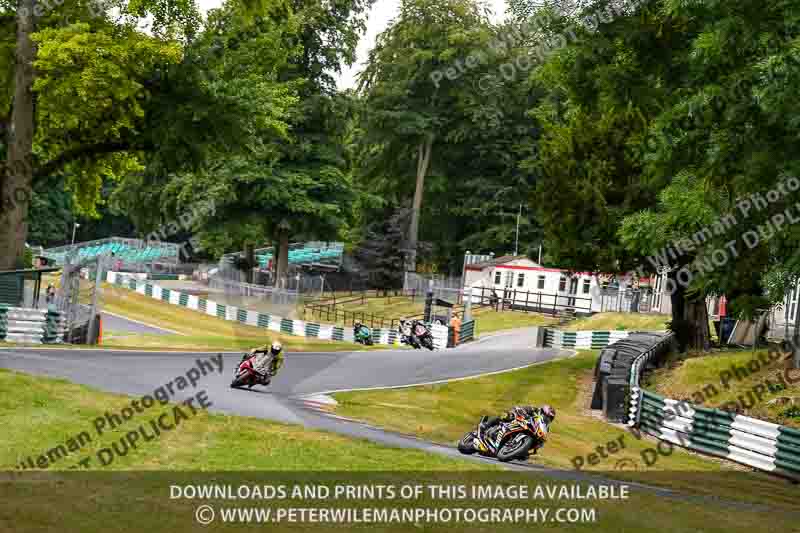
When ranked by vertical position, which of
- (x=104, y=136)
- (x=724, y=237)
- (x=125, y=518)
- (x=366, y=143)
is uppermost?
(x=366, y=143)

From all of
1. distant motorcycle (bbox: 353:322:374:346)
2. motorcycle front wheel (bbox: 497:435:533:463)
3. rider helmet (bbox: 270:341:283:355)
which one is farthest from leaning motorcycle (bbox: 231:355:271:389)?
distant motorcycle (bbox: 353:322:374:346)

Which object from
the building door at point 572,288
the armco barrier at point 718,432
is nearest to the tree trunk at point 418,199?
the building door at point 572,288

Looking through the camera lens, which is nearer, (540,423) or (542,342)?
(540,423)

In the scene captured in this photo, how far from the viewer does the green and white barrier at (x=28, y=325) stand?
2408cm

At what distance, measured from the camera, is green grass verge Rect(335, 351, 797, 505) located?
51.1ft

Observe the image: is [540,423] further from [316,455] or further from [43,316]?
[43,316]

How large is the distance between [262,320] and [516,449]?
131 ft

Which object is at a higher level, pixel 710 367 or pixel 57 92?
pixel 57 92

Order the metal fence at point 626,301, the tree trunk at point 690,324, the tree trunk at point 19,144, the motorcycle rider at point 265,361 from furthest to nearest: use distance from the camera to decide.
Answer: the metal fence at point 626,301
the tree trunk at point 690,324
the tree trunk at point 19,144
the motorcycle rider at point 265,361

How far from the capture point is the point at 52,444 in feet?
39.6

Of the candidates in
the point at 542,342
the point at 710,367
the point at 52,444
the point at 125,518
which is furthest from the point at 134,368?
the point at 542,342

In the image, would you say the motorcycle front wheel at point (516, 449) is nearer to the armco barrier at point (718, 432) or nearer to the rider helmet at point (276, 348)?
the armco barrier at point (718, 432)

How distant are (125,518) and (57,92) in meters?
19.7

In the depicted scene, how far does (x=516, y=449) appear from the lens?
44.5ft
